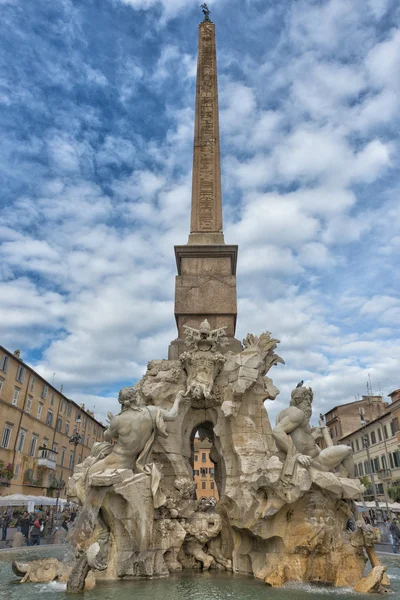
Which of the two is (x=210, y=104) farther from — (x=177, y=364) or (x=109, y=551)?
(x=109, y=551)

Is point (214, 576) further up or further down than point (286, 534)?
further down

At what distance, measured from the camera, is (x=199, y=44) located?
14047mm

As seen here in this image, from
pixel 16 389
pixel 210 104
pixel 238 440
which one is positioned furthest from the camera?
pixel 16 389

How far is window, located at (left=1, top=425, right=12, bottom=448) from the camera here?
2556 centimetres

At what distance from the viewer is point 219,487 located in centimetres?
866

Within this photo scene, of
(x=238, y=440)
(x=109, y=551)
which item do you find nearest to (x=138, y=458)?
(x=109, y=551)

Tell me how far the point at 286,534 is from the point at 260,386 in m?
2.57

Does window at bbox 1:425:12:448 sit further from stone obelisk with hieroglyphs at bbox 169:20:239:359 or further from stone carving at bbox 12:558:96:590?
stone carving at bbox 12:558:96:590

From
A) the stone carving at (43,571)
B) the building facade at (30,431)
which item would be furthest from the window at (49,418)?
the stone carving at (43,571)

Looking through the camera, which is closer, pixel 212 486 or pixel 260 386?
pixel 260 386

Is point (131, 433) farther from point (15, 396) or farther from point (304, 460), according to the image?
point (15, 396)

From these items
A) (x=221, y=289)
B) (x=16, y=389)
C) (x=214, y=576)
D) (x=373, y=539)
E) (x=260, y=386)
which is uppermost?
(x=16, y=389)

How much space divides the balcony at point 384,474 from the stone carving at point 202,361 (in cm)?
2482

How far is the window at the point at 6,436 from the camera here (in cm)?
2556
